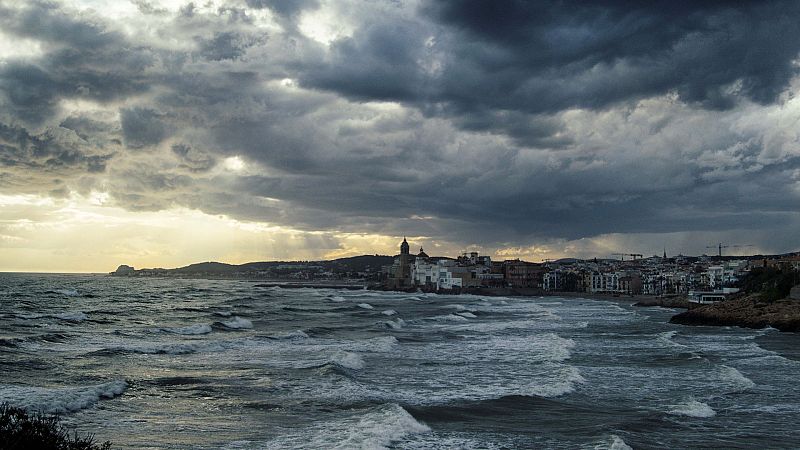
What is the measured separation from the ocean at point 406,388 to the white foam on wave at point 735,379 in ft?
0.26

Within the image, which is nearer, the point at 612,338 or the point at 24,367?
the point at 24,367

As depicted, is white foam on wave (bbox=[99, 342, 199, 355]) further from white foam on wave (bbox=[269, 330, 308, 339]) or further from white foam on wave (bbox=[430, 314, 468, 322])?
white foam on wave (bbox=[430, 314, 468, 322])

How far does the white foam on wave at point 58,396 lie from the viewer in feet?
64.6

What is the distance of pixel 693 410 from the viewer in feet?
66.7

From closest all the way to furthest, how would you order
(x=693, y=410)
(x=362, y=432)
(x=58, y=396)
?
1. (x=362, y=432)
2. (x=693, y=410)
3. (x=58, y=396)

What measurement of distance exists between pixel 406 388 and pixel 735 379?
13268 millimetres

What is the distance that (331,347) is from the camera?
125 ft

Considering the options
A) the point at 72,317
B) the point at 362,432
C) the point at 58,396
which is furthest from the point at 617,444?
the point at 72,317

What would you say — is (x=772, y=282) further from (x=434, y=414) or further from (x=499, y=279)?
(x=499, y=279)

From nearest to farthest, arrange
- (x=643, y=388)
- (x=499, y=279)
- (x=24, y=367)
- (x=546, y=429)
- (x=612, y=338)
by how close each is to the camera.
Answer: (x=546, y=429) → (x=643, y=388) → (x=24, y=367) → (x=612, y=338) → (x=499, y=279)

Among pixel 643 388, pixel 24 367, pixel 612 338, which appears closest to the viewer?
pixel 643 388

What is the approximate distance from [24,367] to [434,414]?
18440 mm

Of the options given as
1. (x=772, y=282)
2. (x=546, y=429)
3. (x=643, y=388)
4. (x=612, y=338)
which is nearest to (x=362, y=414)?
(x=546, y=429)

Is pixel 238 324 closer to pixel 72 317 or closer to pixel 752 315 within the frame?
pixel 72 317
